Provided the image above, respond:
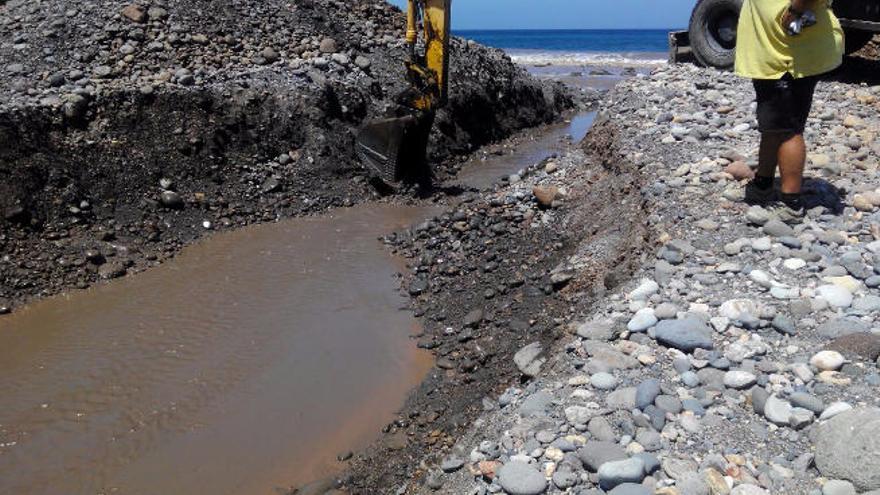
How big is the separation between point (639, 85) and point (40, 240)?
22.4 feet

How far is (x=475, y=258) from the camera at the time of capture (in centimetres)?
671

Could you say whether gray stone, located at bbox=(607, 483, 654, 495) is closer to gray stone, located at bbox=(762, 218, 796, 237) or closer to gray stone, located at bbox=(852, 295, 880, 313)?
gray stone, located at bbox=(852, 295, 880, 313)

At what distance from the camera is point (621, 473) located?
8.39 feet

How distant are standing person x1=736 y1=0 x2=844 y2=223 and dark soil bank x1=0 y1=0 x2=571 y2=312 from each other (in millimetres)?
5389

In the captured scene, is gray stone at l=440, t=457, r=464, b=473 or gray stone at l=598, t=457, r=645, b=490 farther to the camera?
gray stone at l=440, t=457, r=464, b=473

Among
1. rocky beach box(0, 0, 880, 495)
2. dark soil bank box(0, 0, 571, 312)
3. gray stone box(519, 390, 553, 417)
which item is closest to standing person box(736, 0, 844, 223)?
rocky beach box(0, 0, 880, 495)

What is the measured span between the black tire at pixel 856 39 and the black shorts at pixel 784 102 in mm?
5163

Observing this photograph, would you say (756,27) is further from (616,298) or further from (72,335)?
(72,335)

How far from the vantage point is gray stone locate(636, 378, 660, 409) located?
295 cm

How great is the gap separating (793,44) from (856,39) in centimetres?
549

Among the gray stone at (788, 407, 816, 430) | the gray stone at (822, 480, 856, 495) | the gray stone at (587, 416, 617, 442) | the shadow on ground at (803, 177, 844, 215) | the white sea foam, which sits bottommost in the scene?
the white sea foam

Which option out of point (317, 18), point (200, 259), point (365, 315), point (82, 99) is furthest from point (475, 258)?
point (317, 18)

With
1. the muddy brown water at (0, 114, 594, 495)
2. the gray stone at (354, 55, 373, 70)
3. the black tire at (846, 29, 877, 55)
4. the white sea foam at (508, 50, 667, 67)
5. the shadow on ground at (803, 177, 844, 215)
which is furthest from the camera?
the white sea foam at (508, 50, 667, 67)

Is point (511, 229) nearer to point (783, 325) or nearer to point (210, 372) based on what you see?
point (210, 372)
